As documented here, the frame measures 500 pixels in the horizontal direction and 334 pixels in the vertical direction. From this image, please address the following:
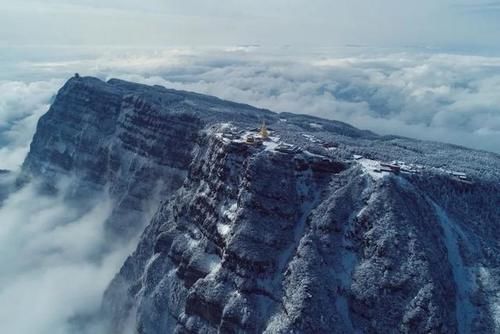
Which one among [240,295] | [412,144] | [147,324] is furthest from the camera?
[412,144]

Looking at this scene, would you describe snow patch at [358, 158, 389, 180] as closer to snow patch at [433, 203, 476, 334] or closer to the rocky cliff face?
the rocky cliff face

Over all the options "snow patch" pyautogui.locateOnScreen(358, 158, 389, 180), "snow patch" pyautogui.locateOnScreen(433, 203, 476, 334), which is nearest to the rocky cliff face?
"snow patch" pyautogui.locateOnScreen(433, 203, 476, 334)

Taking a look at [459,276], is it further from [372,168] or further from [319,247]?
[372,168]

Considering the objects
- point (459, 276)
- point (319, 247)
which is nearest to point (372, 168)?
point (319, 247)

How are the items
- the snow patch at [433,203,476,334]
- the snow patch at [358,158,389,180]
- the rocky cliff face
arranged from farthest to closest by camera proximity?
the snow patch at [358,158,389,180], the rocky cliff face, the snow patch at [433,203,476,334]

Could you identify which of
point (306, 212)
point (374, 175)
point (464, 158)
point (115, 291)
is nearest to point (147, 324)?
point (115, 291)

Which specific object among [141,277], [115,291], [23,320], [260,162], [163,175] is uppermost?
[260,162]

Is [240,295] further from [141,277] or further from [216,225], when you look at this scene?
[141,277]

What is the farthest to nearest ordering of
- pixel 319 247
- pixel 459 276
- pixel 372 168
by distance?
1. pixel 372 168
2. pixel 319 247
3. pixel 459 276

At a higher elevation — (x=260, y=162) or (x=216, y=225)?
(x=260, y=162)
